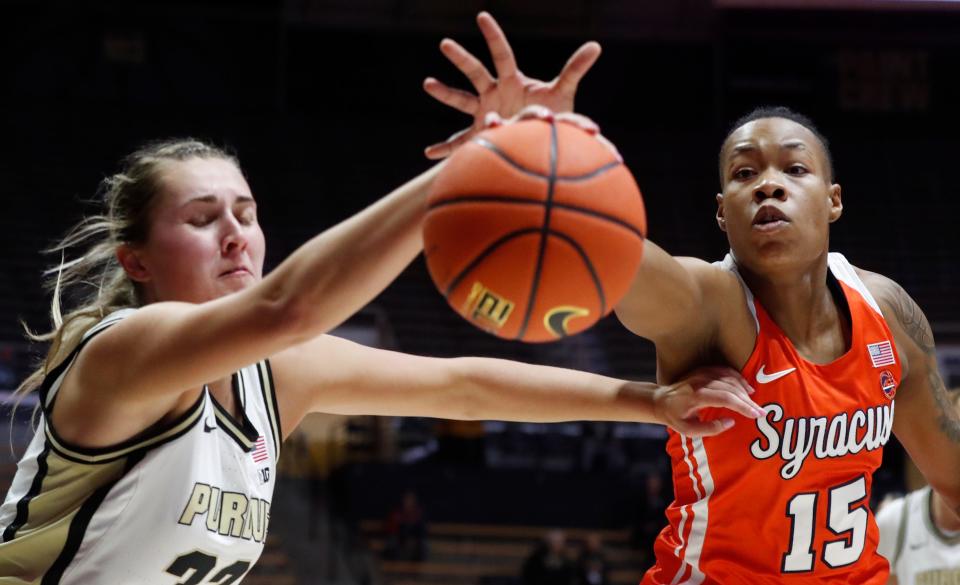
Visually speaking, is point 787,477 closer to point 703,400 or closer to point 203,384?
point 703,400

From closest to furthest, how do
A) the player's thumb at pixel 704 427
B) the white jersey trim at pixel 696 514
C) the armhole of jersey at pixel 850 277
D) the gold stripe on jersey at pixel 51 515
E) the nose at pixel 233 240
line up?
the gold stripe on jersey at pixel 51 515 → the nose at pixel 233 240 → the player's thumb at pixel 704 427 → the white jersey trim at pixel 696 514 → the armhole of jersey at pixel 850 277

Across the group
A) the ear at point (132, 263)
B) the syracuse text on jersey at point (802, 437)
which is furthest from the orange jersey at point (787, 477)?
the ear at point (132, 263)

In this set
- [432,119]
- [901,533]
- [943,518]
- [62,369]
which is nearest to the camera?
[62,369]

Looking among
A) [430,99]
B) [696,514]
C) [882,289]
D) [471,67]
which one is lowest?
[696,514]

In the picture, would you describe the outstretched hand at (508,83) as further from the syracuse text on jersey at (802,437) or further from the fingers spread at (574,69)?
the syracuse text on jersey at (802,437)

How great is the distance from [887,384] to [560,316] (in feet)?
4.39

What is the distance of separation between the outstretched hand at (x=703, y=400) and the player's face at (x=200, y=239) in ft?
3.37

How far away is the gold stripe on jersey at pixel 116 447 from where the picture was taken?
230 centimetres

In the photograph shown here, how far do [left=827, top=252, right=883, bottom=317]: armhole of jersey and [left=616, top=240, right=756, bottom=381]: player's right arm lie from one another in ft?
1.42

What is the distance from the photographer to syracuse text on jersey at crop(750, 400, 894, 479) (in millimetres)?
2820

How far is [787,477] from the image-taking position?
9.34 ft

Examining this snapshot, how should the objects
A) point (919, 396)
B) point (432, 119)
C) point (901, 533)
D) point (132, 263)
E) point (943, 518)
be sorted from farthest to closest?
point (432, 119)
point (901, 533)
point (943, 518)
point (919, 396)
point (132, 263)

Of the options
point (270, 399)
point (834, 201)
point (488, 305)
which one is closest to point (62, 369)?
point (270, 399)

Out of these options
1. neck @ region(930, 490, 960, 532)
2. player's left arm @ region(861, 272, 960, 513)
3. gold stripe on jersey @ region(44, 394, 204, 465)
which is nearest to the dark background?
neck @ region(930, 490, 960, 532)
